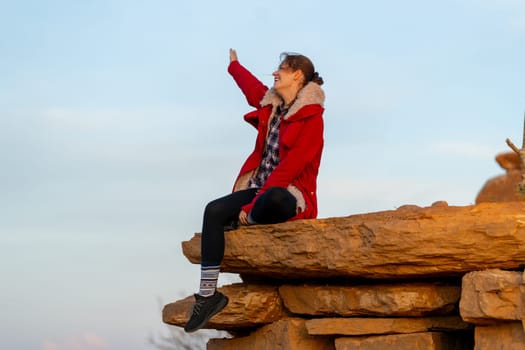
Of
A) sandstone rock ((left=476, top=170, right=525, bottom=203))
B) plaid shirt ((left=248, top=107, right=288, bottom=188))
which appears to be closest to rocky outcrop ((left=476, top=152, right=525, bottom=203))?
sandstone rock ((left=476, top=170, right=525, bottom=203))

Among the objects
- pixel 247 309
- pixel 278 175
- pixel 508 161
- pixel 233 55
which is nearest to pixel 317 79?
pixel 278 175

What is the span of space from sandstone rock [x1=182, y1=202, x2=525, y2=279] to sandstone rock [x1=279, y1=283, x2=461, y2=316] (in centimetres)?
15

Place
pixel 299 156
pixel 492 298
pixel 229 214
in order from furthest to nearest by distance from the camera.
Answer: pixel 229 214 → pixel 299 156 → pixel 492 298

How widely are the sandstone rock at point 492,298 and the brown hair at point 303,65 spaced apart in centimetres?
217

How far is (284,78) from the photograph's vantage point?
780 centimetres

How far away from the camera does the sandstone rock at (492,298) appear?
21.9 ft

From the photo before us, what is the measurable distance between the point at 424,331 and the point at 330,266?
2.98ft

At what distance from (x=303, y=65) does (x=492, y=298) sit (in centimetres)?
249

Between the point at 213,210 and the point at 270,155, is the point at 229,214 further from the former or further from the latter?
the point at 270,155

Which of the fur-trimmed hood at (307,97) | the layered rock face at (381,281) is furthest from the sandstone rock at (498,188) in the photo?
the fur-trimmed hood at (307,97)

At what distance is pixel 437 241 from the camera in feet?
22.5

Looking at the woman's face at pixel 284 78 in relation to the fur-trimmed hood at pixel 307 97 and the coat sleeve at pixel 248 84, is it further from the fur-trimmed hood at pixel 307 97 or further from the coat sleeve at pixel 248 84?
the coat sleeve at pixel 248 84

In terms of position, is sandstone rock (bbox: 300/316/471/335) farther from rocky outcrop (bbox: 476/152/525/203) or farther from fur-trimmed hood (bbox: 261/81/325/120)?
rocky outcrop (bbox: 476/152/525/203)

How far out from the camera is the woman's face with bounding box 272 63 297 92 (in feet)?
25.6
